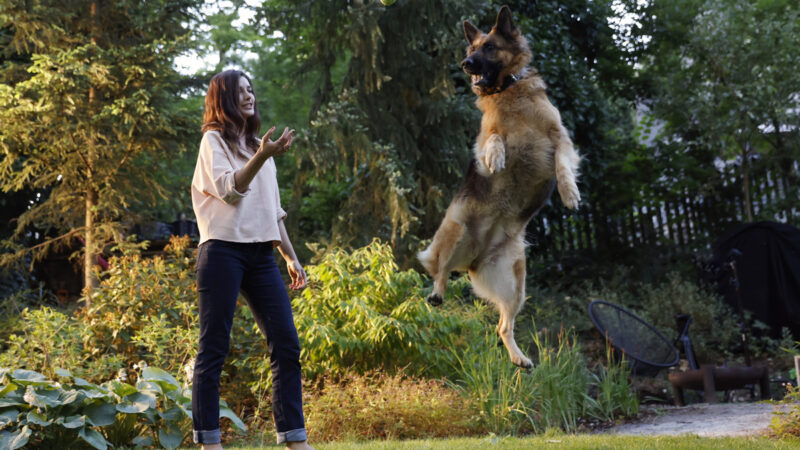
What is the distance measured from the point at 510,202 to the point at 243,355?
178 inches

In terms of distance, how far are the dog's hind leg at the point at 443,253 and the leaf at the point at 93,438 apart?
3136mm

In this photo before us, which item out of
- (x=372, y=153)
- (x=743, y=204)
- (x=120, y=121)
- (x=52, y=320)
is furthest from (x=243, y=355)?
(x=743, y=204)

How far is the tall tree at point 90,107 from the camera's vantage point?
770 centimetres

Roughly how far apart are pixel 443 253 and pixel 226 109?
132 cm

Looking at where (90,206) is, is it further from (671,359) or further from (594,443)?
(671,359)

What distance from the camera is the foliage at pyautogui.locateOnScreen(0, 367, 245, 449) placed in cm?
412

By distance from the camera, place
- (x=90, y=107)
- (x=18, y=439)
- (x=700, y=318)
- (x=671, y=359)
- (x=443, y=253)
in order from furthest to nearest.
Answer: (x=700, y=318)
(x=90, y=107)
(x=671, y=359)
(x=18, y=439)
(x=443, y=253)

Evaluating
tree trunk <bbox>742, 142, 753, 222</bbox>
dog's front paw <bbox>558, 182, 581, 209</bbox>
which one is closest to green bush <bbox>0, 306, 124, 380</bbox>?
dog's front paw <bbox>558, 182, 581, 209</bbox>

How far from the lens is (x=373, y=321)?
5.16m

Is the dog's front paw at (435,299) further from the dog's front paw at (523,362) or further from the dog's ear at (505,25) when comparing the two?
the dog's ear at (505,25)

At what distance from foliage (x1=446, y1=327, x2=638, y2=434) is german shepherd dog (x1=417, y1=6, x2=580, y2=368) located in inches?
132

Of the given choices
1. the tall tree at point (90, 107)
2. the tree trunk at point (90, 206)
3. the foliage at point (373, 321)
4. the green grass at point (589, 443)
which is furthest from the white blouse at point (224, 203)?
the tree trunk at point (90, 206)

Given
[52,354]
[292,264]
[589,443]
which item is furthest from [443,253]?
[52,354]

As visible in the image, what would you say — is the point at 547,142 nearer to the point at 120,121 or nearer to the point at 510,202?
the point at 510,202
